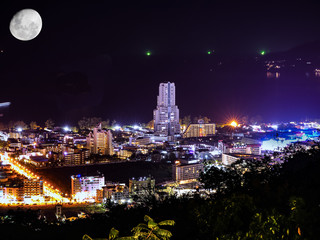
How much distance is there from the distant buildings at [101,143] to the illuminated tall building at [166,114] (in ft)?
9.64

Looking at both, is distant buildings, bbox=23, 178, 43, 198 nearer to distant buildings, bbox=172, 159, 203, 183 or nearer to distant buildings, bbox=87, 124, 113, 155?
distant buildings, bbox=172, 159, 203, 183

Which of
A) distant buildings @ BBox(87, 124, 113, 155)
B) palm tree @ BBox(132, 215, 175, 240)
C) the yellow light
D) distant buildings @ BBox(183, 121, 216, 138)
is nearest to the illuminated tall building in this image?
distant buildings @ BBox(183, 121, 216, 138)

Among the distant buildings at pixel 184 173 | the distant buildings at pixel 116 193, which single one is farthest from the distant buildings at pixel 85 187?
the distant buildings at pixel 184 173

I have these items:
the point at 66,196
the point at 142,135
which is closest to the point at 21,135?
the point at 142,135

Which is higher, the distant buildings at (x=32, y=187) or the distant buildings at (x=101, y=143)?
the distant buildings at (x=101, y=143)

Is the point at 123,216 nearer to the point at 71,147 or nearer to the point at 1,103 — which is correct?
the point at 71,147

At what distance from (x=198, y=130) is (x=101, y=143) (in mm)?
4342

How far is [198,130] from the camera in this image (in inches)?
519

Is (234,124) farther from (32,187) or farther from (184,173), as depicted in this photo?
(32,187)

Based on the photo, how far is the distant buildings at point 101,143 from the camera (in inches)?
402

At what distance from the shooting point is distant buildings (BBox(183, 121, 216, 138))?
13086 mm

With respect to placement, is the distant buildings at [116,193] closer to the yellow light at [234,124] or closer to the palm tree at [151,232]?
the palm tree at [151,232]

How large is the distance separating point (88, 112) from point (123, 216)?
1338 cm

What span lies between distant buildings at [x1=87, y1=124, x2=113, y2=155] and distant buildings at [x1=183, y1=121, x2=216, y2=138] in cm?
375
